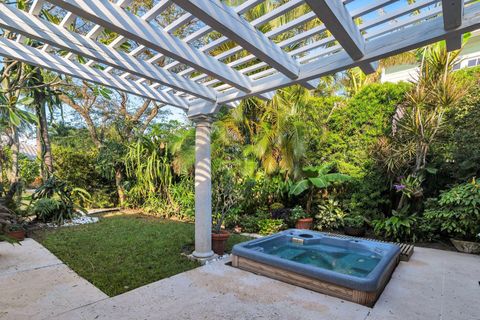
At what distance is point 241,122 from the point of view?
9031 mm

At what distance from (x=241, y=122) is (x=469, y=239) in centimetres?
659

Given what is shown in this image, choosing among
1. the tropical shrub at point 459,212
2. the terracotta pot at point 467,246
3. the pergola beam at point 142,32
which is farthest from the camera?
the terracotta pot at point 467,246

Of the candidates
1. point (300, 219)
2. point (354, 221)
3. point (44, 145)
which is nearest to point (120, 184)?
point (44, 145)

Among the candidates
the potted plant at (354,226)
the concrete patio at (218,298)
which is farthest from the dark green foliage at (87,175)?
the potted plant at (354,226)

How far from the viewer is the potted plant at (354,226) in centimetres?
713

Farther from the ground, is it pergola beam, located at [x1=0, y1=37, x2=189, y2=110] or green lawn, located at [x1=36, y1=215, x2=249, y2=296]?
pergola beam, located at [x1=0, y1=37, x2=189, y2=110]

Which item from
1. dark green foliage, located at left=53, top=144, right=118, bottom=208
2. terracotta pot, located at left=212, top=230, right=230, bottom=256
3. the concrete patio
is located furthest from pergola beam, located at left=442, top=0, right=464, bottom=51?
dark green foliage, located at left=53, top=144, right=118, bottom=208

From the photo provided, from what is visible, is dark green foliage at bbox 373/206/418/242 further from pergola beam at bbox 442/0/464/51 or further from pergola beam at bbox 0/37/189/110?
pergola beam at bbox 0/37/189/110

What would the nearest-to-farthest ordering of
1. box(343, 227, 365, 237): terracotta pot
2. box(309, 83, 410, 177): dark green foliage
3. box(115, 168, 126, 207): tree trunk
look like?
box(343, 227, 365, 237): terracotta pot, box(309, 83, 410, 177): dark green foliage, box(115, 168, 126, 207): tree trunk

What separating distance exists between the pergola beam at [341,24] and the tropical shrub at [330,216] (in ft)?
17.9

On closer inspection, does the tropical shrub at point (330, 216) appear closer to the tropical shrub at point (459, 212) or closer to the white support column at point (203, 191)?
the tropical shrub at point (459, 212)

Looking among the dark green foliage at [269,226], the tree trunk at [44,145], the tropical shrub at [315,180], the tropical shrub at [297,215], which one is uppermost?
the tree trunk at [44,145]

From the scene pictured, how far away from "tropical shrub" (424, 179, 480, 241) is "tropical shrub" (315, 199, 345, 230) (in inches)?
81.1

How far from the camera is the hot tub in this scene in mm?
3426
